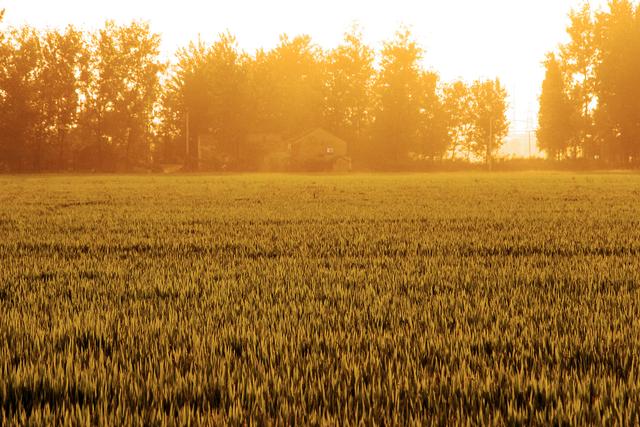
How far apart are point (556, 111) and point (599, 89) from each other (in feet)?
37.3

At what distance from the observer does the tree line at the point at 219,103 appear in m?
76.5

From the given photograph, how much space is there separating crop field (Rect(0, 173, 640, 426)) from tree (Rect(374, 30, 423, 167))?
284ft

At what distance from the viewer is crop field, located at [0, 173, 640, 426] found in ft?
8.22

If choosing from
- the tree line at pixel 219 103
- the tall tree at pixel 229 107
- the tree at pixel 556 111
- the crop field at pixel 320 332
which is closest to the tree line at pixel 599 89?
the tree at pixel 556 111

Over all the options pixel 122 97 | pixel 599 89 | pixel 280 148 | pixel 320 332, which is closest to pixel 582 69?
pixel 599 89

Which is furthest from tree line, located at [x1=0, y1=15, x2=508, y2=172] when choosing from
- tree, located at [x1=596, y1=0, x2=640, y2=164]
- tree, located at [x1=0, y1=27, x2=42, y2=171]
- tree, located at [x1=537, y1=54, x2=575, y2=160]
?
tree, located at [x1=596, y1=0, x2=640, y2=164]

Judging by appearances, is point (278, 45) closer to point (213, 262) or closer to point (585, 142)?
point (585, 142)

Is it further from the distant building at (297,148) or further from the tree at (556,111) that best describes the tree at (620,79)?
the distant building at (297,148)

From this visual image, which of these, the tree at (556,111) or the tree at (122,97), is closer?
the tree at (122,97)

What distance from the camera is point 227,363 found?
3.01 m

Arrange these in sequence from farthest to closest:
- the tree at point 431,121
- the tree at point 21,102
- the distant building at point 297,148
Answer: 1. the tree at point 431,121
2. the distant building at point 297,148
3. the tree at point 21,102

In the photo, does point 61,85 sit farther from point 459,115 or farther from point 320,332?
point 320,332

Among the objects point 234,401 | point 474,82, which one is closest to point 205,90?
point 474,82

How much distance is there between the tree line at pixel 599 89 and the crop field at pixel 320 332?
76.6 meters
